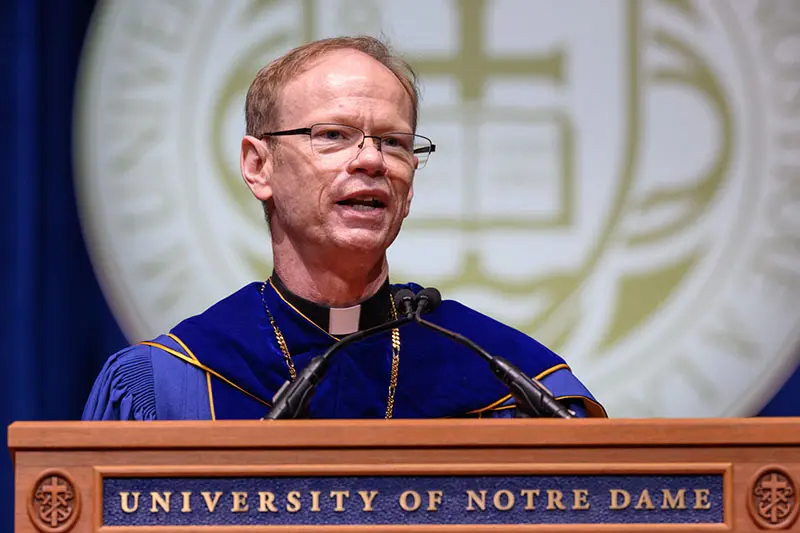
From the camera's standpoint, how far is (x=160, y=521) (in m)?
1.70

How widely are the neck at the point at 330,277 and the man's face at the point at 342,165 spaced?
53mm

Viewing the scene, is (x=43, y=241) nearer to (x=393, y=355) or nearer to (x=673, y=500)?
(x=393, y=355)

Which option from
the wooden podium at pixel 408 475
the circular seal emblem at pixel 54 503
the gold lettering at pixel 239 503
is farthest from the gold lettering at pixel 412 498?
the circular seal emblem at pixel 54 503

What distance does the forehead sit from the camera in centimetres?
245

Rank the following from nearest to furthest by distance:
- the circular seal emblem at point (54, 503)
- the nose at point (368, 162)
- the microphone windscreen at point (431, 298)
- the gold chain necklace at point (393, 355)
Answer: the circular seal emblem at point (54, 503)
the microphone windscreen at point (431, 298)
the nose at point (368, 162)
the gold chain necklace at point (393, 355)

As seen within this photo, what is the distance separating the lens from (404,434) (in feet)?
5.62

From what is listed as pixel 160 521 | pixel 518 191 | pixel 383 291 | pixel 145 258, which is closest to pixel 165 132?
pixel 145 258

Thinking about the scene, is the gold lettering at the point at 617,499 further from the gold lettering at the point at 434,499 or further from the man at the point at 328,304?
the man at the point at 328,304

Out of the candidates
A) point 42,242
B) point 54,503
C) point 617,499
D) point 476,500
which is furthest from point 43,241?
point 617,499

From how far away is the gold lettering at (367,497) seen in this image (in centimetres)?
171

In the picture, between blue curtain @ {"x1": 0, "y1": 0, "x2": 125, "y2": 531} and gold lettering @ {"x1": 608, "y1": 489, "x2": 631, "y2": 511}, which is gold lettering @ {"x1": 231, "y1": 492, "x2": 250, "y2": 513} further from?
blue curtain @ {"x1": 0, "y1": 0, "x2": 125, "y2": 531}

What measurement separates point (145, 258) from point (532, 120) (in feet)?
4.66

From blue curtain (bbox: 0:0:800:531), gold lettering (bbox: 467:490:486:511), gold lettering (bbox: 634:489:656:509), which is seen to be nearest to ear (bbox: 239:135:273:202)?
gold lettering (bbox: 467:490:486:511)

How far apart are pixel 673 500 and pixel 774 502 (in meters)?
0.15
